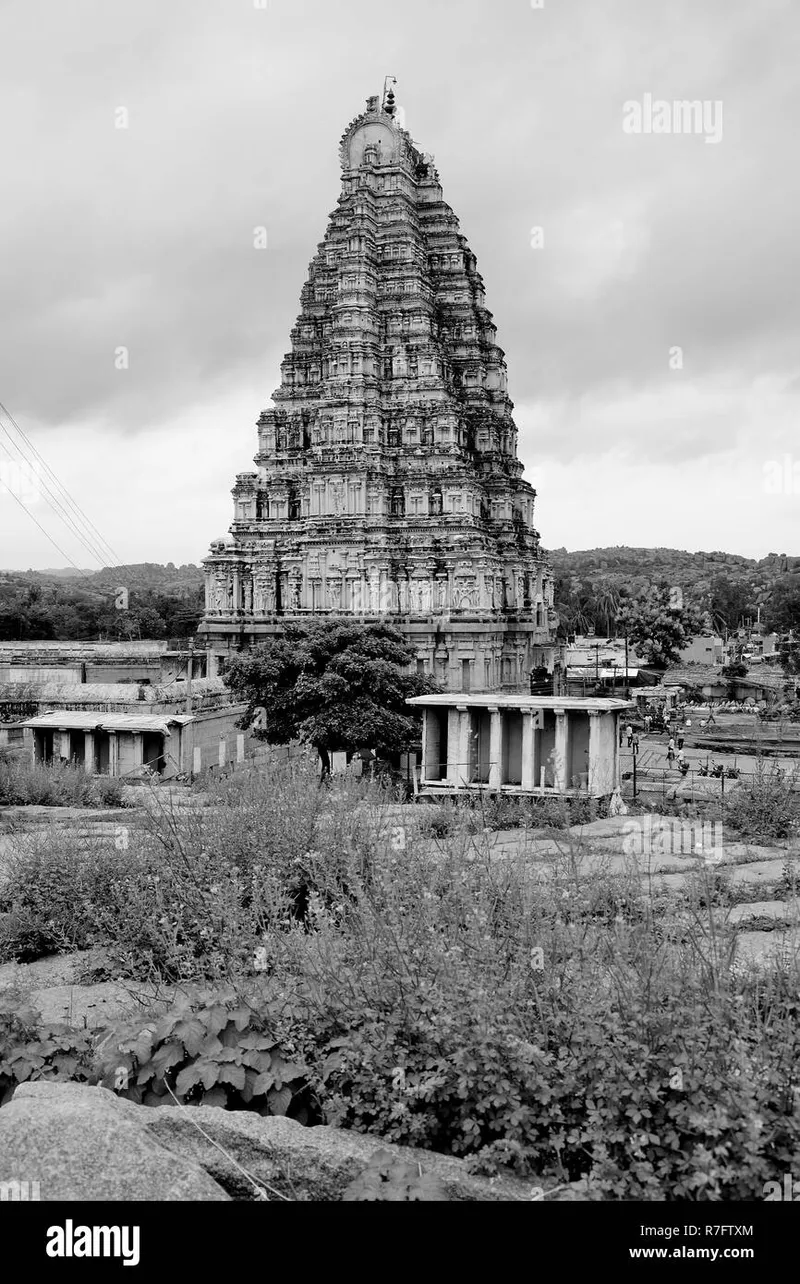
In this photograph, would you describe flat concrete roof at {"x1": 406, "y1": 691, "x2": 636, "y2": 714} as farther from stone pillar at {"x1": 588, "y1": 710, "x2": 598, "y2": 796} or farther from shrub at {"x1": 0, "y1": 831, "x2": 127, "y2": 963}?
shrub at {"x1": 0, "y1": 831, "x2": 127, "y2": 963}

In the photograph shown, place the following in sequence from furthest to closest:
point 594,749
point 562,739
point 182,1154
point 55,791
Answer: point 562,739 < point 594,749 < point 55,791 < point 182,1154

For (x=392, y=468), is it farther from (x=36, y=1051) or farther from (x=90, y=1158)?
(x=90, y=1158)

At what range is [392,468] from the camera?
41.2 m

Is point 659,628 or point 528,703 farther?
point 659,628

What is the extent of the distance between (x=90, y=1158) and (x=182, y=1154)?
533mm

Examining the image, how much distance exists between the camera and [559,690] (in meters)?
41.4

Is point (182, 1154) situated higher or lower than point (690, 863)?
lower

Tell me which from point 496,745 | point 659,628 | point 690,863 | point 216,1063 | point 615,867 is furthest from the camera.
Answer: point 659,628

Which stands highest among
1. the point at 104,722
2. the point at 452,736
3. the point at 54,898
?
the point at 452,736

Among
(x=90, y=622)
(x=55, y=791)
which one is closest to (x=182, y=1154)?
(x=55, y=791)

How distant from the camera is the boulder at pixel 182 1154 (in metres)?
3.87
